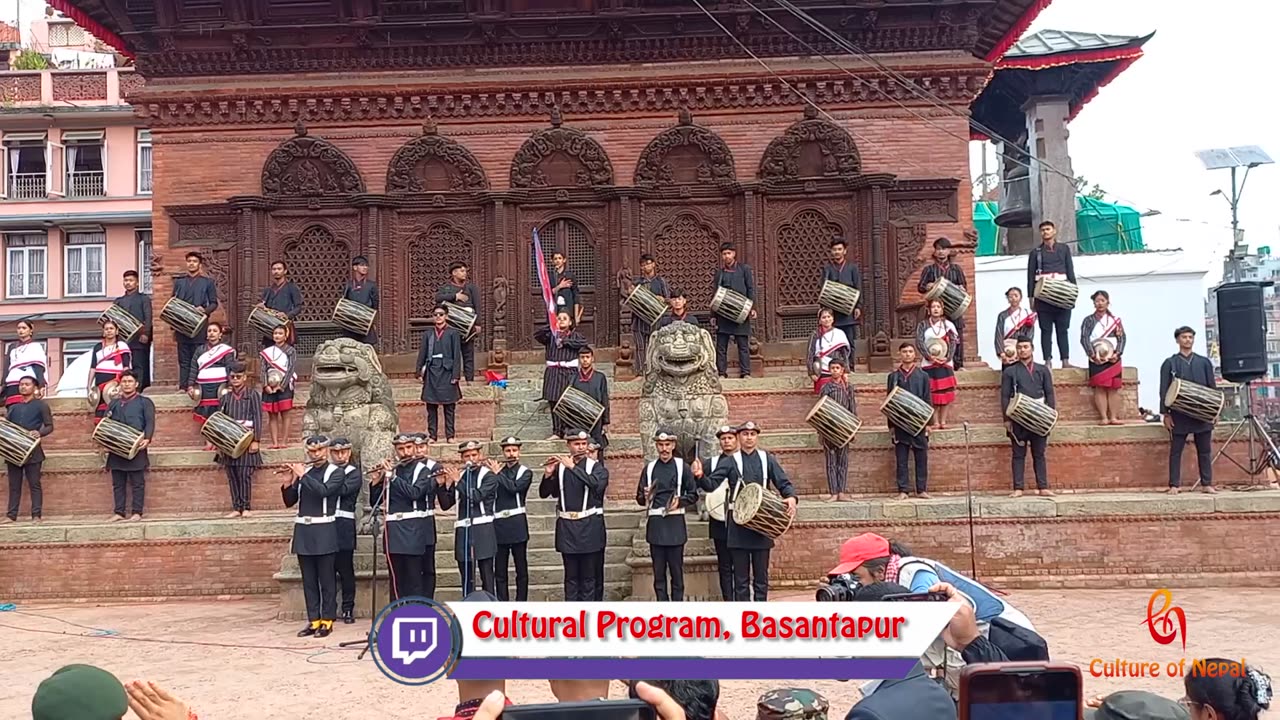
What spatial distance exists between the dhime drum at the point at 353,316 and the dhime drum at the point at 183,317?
1980 mm

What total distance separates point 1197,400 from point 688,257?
8.32 meters

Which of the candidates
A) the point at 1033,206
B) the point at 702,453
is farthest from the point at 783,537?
the point at 1033,206

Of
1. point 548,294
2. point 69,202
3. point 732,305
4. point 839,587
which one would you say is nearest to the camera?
point 839,587

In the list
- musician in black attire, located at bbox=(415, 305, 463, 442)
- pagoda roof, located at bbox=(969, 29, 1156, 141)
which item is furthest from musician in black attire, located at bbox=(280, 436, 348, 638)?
pagoda roof, located at bbox=(969, 29, 1156, 141)

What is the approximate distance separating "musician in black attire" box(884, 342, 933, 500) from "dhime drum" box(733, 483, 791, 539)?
3.37 m

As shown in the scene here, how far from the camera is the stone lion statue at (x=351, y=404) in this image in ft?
40.1

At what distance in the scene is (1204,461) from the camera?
43.8 feet

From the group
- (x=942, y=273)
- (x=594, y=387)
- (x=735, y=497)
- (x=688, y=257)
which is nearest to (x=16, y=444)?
(x=594, y=387)

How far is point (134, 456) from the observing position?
13.5 m

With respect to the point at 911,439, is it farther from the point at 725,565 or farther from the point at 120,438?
the point at 120,438

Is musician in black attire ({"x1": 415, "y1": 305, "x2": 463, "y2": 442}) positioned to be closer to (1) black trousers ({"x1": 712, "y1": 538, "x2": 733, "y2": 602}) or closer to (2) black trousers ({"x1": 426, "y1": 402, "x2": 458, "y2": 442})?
(2) black trousers ({"x1": 426, "y1": 402, "x2": 458, "y2": 442})

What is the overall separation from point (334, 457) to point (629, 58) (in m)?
10.2

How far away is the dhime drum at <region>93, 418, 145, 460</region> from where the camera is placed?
13.3 metres

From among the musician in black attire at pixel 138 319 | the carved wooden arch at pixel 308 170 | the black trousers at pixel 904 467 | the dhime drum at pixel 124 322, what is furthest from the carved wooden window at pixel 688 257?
the dhime drum at pixel 124 322
